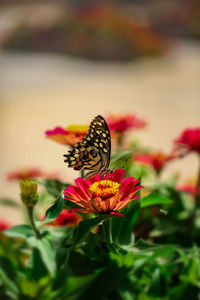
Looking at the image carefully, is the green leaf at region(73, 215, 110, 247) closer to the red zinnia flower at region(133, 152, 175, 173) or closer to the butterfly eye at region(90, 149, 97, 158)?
the butterfly eye at region(90, 149, 97, 158)

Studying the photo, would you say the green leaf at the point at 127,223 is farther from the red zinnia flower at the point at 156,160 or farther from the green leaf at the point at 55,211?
the red zinnia flower at the point at 156,160

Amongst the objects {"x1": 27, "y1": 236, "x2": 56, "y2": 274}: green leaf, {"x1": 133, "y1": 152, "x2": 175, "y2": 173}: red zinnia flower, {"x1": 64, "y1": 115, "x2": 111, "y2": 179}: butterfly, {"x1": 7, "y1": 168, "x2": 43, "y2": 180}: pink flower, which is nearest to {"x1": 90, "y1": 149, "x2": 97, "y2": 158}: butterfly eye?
{"x1": 64, "y1": 115, "x2": 111, "y2": 179}: butterfly

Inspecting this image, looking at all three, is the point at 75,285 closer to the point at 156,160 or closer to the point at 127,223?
the point at 127,223

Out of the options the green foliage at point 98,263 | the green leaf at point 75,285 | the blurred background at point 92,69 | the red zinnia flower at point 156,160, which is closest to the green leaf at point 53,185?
the green foliage at point 98,263

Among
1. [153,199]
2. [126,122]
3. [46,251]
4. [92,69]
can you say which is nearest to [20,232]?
[46,251]

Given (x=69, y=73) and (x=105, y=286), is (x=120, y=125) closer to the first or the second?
(x=105, y=286)

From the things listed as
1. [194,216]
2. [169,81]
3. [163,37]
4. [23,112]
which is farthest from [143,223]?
[163,37]
